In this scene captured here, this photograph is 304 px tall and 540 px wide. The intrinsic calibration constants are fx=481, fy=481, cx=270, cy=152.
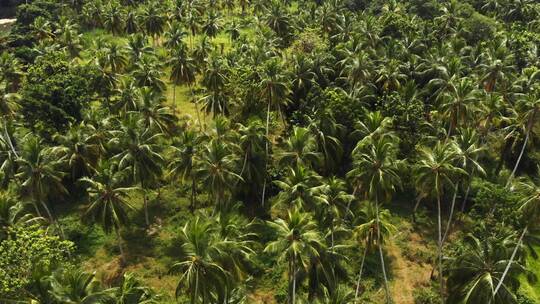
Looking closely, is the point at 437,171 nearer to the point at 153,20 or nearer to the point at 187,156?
the point at 187,156

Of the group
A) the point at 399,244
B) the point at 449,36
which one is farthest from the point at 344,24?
the point at 399,244

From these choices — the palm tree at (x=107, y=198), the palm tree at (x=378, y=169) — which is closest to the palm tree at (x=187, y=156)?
the palm tree at (x=107, y=198)

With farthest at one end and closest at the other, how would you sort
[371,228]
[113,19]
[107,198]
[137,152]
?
1. [113,19]
2. [137,152]
3. [107,198]
4. [371,228]

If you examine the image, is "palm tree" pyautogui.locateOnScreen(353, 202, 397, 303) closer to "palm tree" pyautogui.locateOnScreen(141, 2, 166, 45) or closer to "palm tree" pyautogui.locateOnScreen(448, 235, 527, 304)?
"palm tree" pyautogui.locateOnScreen(448, 235, 527, 304)

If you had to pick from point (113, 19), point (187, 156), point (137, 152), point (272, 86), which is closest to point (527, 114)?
point (272, 86)

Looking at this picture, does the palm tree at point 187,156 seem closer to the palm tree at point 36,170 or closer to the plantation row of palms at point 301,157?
the plantation row of palms at point 301,157

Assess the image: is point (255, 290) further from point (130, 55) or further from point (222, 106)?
point (130, 55)

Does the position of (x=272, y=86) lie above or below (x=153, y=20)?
below
